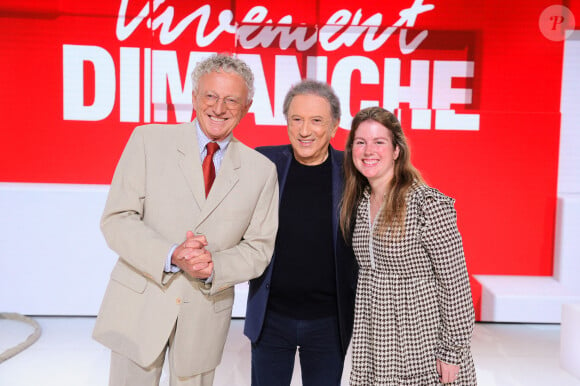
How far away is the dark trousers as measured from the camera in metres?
2.04

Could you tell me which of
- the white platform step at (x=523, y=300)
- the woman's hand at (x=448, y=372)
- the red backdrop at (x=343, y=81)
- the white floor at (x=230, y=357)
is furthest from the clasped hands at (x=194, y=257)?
the white platform step at (x=523, y=300)

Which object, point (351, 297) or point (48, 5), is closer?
point (351, 297)

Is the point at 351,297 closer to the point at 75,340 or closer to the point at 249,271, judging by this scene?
the point at 249,271

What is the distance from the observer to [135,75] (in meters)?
5.09

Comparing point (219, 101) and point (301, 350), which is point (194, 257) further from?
point (301, 350)

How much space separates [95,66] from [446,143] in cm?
329

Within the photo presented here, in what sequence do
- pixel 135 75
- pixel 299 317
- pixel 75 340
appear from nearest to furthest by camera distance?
1. pixel 299 317
2. pixel 75 340
3. pixel 135 75

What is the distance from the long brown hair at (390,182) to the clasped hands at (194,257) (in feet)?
1.81

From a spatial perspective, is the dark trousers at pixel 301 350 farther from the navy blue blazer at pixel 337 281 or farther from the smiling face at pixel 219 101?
the smiling face at pixel 219 101

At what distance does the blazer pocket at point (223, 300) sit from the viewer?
1857 mm

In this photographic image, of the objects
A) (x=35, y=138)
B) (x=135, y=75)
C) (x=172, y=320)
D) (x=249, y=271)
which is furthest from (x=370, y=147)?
(x=35, y=138)

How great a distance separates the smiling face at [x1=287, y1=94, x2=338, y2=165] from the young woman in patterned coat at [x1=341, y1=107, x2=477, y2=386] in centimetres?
18

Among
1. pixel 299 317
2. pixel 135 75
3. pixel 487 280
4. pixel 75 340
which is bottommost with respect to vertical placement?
pixel 75 340

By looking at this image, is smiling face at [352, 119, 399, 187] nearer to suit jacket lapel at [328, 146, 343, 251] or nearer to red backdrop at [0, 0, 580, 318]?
suit jacket lapel at [328, 146, 343, 251]
